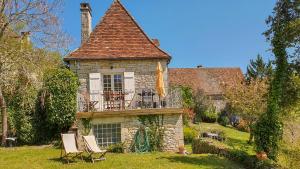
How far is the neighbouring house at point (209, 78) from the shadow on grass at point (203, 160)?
81.6 ft

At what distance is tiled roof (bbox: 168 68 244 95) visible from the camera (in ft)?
137

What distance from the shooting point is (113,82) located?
21047 mm

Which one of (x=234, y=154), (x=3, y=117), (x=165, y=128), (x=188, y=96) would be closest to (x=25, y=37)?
(x=3, y=117)

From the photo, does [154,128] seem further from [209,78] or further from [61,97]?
[209,78]

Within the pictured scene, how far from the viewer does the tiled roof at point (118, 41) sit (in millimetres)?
21031

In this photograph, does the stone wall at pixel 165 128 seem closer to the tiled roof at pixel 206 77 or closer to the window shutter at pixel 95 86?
the window shutter at pixel 95 86

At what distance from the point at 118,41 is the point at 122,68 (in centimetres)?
184

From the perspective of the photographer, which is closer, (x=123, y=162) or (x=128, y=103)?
(x=123, y=162)

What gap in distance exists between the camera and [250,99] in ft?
91.2

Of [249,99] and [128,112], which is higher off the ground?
[249,99]

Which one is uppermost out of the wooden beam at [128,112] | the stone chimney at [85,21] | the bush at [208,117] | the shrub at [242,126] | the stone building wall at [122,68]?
the stone chimney at [85,21]

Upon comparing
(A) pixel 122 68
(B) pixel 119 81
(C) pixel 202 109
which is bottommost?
(C) pixel 202 109

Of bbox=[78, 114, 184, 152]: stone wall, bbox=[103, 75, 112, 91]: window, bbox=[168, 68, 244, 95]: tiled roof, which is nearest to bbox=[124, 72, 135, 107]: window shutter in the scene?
bbox=[103, 75, 112, 91]: window

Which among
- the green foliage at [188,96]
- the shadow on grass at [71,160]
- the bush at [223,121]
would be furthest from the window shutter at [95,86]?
the bush at [223,121]
